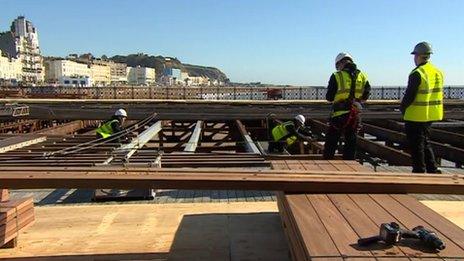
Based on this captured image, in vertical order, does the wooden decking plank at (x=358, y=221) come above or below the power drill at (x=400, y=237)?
below

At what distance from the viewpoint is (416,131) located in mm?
5715

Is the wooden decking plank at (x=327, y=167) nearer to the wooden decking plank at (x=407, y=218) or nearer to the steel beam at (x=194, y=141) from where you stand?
the wooden decking plank at (x=407, y=218)

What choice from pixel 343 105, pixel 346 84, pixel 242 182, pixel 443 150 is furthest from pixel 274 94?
pixel 242 182

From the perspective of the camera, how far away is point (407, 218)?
8.75ft

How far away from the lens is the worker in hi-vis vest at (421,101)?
5457 millimetres

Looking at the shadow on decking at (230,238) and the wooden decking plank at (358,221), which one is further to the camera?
the shadow on decking at (230,238)

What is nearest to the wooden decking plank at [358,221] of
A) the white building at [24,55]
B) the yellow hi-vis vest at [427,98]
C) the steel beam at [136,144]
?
the yellow hi-vis vest at [427,98]

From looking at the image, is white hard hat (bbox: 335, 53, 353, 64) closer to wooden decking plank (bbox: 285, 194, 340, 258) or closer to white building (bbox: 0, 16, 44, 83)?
wooden decking plank (bbox: 285, 194, 340, 258)

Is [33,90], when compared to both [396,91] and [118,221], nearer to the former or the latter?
[396,91]

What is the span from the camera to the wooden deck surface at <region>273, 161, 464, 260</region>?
2178 mm

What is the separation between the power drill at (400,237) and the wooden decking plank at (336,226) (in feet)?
0.26

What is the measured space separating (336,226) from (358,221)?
0.17 meters

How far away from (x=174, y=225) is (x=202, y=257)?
856 mm

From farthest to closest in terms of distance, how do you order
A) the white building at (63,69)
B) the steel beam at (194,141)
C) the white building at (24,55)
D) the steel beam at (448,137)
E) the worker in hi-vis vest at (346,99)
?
the white building at (63,69)
the white building at (24,55)
the steel beam at (448,137)
the steel beam at (194,141)
the worker in hi-vis vest at (346,99)
